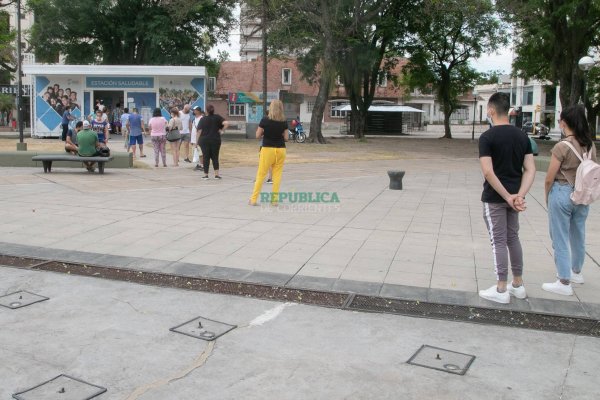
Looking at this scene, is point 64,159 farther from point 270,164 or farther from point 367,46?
point 367,46

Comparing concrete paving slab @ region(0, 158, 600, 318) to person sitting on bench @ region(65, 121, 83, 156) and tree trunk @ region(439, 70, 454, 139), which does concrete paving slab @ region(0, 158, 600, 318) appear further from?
tree trunk @ region(439, 70, 454, 139)

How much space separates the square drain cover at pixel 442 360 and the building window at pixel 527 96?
87334 mm

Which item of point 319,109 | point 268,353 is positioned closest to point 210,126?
point 268,353

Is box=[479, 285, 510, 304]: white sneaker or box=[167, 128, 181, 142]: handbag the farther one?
box=[167, 128, 181, 142]: handbag

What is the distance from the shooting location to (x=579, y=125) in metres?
5.42

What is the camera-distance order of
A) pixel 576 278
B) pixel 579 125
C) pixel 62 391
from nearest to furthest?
pixel 62 391 → pixel 579 125 → pixel 576 278

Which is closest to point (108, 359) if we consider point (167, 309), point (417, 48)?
point (167, 309)

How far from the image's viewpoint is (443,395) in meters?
3.50

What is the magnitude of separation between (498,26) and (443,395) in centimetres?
3602

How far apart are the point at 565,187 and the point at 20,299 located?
15.8 ft

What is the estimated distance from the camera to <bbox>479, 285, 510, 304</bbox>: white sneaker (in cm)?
519

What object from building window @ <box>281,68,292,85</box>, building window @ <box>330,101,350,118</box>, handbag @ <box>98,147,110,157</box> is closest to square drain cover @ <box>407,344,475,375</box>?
handbag @ <box>98,147,110,157</box>

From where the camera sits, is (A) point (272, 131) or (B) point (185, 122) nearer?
(A) point (272, 131)

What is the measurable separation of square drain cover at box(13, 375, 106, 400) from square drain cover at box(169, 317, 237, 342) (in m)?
0.96
